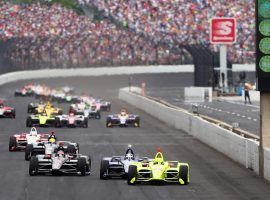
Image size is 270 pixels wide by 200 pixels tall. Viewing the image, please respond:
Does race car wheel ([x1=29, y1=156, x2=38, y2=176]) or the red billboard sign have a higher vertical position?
the red billboard sign

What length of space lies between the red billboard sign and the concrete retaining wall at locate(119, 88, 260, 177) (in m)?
22.7

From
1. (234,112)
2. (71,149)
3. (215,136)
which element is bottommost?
(234,112)

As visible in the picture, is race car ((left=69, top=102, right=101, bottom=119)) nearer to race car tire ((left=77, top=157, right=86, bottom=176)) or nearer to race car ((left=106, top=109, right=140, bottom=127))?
race car ((left=106, top=109, right=140, bottom=127))

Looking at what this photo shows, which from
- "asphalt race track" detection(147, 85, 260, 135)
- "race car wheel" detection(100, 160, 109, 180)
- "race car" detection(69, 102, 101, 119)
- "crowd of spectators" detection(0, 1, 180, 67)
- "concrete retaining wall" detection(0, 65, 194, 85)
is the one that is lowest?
"asphalt race track" detection(147, 85, 260, 135)

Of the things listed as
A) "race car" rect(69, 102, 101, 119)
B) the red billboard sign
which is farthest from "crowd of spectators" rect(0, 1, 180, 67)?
"race car" rect(69, 102, 101, 119)

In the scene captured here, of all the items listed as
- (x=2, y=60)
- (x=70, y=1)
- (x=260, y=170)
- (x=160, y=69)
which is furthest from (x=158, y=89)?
(x=260, y=170)

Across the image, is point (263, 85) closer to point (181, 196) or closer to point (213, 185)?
point (213, 185)

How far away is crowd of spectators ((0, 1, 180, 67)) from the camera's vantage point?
95.9 metres

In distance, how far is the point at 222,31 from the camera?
7950 cm

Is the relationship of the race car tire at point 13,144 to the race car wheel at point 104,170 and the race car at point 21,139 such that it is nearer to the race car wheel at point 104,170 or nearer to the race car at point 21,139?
the race car at point 21,139

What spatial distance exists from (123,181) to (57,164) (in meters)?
1.92

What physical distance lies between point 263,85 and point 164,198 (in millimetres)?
5514

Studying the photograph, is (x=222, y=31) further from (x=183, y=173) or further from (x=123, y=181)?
(x=183, y=173)

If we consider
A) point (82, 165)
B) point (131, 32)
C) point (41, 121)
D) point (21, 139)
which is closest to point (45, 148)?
point (82, 165)
